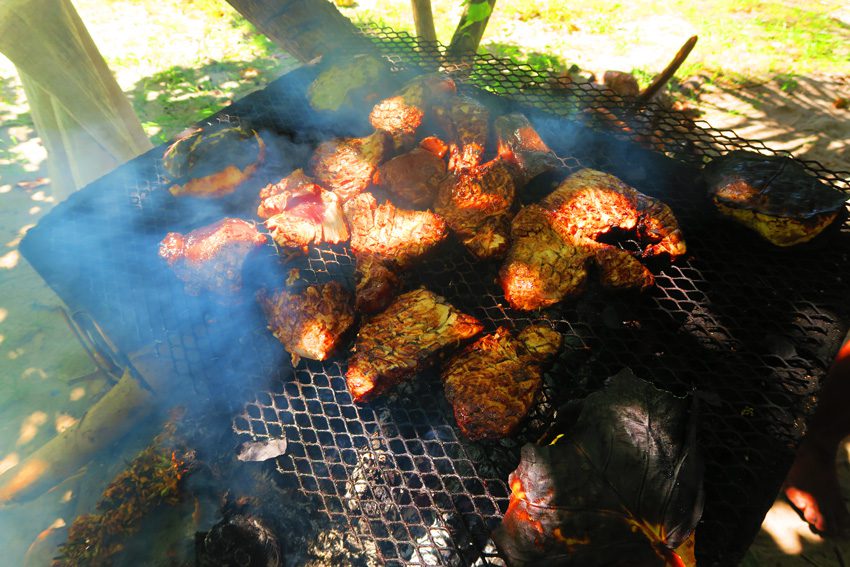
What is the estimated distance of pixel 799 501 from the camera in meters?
3.24

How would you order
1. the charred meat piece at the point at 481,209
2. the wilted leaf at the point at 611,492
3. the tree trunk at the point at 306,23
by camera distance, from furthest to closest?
1. the tree trunk at the point at 306,23
2. the charred meat piece at the point at 481,209
3. the wilted leaf at the point at 611,492

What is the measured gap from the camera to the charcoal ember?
2.19 meters

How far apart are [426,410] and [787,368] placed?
1895mm

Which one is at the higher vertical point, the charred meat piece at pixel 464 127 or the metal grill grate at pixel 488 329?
the charred meat piece at pixel 464 127

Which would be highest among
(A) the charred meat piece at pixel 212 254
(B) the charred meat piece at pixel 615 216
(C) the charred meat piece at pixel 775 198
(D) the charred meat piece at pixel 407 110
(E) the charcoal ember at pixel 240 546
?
(D) the charred meat piece at pixel 407 110

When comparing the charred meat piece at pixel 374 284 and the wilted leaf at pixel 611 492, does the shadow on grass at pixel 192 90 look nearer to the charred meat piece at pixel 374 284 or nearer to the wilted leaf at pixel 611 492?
the charred meat piece at pixel 374 284

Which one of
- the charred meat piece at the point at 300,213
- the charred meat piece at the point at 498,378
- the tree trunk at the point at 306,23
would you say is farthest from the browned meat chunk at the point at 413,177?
the tree trunk at the point at 306,23

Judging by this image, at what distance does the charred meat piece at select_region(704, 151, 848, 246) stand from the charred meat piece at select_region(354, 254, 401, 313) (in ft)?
6.82

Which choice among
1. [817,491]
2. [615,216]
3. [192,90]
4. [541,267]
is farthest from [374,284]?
[192,90]

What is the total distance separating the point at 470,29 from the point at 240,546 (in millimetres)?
4576

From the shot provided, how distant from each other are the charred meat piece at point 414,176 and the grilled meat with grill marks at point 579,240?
639mm

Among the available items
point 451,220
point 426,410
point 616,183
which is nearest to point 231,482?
point 426,410

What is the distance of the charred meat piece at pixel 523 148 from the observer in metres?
2.99

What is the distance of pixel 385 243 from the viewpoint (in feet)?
9.03
